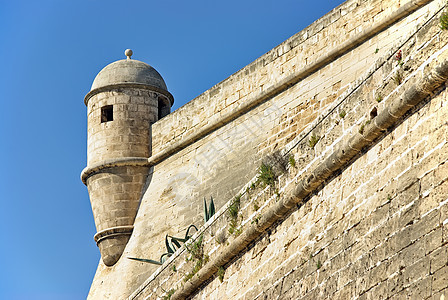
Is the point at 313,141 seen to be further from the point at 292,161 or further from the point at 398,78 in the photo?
the point at 398,78

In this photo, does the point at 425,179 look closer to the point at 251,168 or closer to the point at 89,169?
the point at 251,168

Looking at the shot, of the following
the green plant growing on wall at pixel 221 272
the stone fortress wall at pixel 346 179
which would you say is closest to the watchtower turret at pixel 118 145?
the stone fortress wall at pixel 346 179

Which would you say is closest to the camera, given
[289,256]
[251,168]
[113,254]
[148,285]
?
[289,256]

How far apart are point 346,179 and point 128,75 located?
8.13m

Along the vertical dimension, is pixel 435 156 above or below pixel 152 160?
below

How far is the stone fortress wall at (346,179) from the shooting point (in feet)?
20.2

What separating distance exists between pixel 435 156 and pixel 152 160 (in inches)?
→ 350

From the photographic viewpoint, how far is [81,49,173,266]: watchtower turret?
14570 millimetres

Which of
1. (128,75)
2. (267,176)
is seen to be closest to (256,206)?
(267,176)

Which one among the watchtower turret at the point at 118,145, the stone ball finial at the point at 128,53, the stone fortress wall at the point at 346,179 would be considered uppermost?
the stone ball finial at the point at 128,53

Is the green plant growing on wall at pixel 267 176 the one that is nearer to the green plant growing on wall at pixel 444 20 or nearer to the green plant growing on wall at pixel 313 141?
the green plant growing on wall at pixel 313 141

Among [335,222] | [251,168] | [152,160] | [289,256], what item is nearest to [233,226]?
[289,256]

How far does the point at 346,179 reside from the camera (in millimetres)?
7121

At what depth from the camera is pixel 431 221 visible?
595cm
